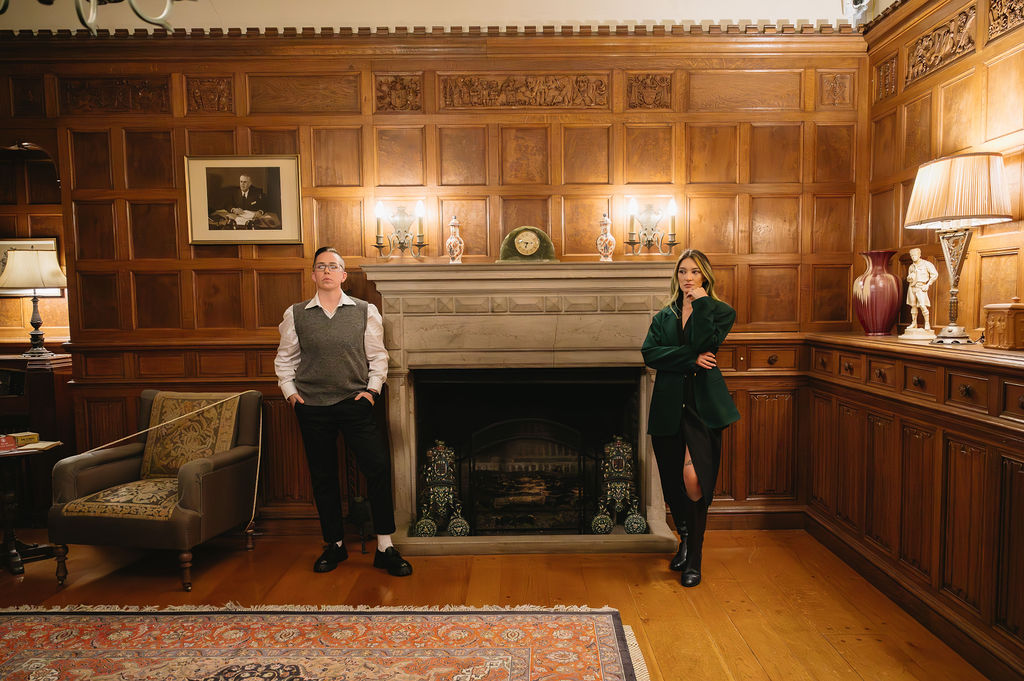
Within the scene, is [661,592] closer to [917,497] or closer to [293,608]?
[917,497]

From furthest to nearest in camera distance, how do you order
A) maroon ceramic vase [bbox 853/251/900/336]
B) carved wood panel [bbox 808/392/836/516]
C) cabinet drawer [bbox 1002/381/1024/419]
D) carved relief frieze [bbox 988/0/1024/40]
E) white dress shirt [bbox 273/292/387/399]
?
carved wood panel [bbox 808/392/836/516], maroon ceramic vase [bbox 853/251/900/336], white dress shirt [bbox 273/292/387/399], carved relief frieze [bbox 988/0/1024/40], cabinet drawer [bbox 1002/381/1024/419]

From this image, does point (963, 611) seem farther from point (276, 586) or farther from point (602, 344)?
point (276, 586)

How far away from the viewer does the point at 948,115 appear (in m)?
3.24

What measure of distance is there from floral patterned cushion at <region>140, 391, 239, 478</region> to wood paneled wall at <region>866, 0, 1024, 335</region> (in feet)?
13.3

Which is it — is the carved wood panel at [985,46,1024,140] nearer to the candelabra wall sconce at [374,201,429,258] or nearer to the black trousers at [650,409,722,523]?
the black trousers at [650,409,722,523]

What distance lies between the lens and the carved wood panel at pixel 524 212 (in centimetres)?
394

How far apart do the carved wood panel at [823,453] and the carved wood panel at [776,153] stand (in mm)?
1402

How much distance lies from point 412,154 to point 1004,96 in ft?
10.2

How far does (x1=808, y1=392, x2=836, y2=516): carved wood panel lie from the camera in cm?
360

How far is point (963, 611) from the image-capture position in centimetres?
252

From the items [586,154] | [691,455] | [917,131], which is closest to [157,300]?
[586,154]

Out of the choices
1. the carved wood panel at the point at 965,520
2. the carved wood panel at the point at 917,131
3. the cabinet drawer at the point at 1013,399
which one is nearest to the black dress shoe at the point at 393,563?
the carved wood panel at the point at 965,520

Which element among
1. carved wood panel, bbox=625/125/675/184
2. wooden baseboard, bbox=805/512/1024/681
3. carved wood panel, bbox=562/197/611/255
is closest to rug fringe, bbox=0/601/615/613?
wooden baseboard, bbox=805/512/1024/681

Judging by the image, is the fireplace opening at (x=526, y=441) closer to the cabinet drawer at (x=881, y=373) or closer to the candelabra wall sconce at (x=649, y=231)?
the candelabra wall sconce at (x=649, y=231)
